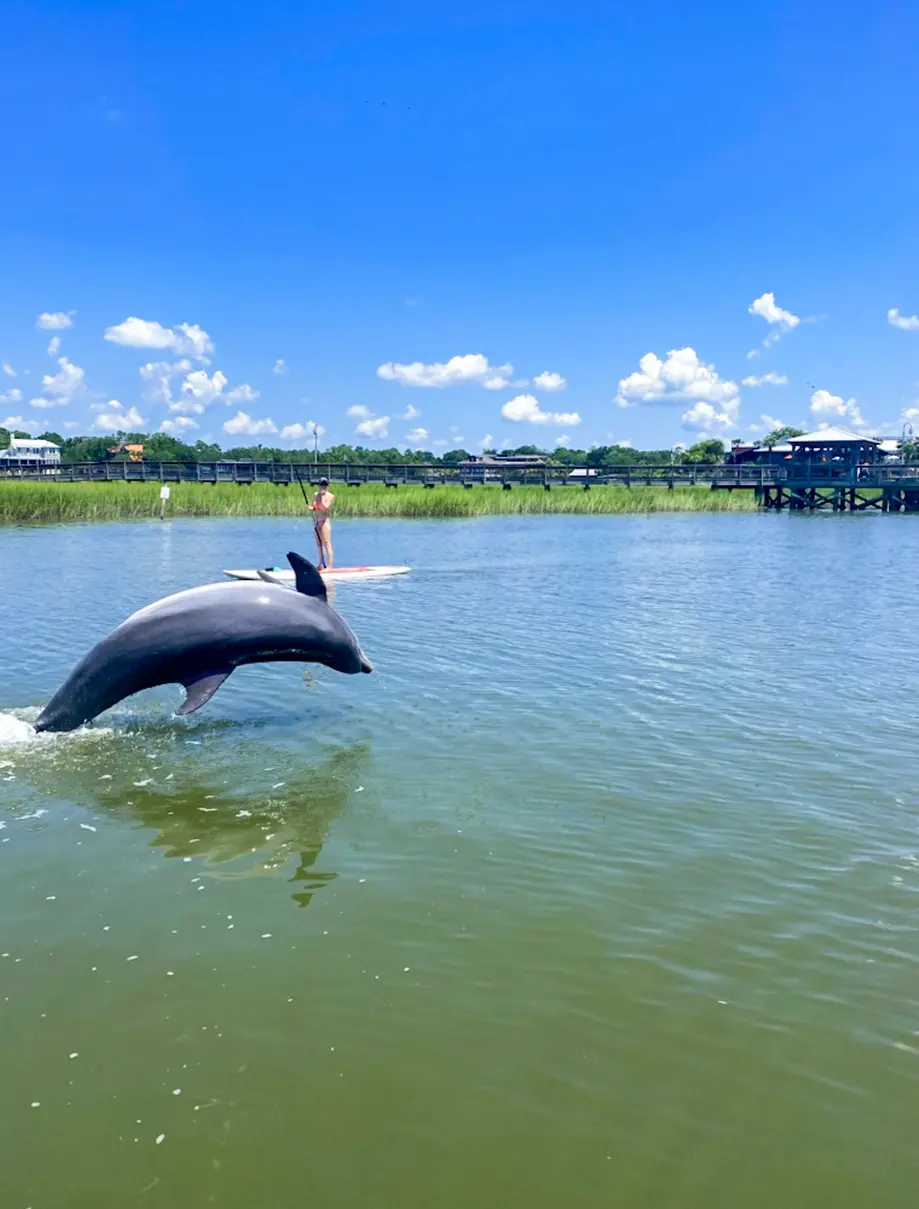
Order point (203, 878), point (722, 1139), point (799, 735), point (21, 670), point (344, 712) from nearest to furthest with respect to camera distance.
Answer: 1. point (722, 1139)
2. point (203, 878)
3. point (799, 735)
4. point (344, 712)
5. point (21, 670)

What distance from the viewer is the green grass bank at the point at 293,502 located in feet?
144

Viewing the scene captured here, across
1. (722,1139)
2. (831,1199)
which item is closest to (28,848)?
(722,1139)

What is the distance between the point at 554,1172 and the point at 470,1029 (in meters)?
0.94

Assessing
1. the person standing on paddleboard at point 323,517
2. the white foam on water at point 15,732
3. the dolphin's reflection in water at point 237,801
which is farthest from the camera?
the person standing on paddleboard at point 323,517

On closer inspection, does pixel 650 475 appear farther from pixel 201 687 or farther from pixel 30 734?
pixel 30 734

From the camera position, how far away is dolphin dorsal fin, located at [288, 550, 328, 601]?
897 cm

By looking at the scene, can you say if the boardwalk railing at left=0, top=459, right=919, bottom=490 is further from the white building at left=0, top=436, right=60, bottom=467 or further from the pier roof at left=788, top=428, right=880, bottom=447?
the white building at left=0, top=436, right=60, bottom=467

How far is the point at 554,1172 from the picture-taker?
365cm

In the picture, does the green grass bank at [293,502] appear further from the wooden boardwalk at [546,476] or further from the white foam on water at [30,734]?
the white foam on water at [30,734]

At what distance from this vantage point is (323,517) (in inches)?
786

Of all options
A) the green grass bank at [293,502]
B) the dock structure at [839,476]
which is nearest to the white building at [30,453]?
the green grass bank at [293,502]

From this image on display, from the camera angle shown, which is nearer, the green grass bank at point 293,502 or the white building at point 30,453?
the green grass bank at point 293,502

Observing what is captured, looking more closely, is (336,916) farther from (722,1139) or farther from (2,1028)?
(722,1139)

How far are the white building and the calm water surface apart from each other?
6443 inches
